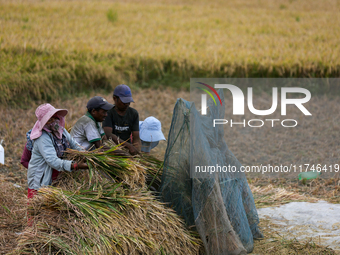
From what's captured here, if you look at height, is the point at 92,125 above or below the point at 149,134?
above

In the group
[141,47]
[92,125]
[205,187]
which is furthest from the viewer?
[141,47]

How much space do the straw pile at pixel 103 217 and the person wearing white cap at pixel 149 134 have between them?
90 cm

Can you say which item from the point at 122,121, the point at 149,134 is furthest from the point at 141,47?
the point at 122,121

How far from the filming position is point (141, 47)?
1042 centimetres

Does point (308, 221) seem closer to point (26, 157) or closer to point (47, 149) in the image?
point (47, 149)

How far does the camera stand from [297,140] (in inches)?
296

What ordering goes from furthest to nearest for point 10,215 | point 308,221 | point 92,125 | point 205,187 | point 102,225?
point 308,221, point 10,215, point 92,125, point 205,187, point 102,225

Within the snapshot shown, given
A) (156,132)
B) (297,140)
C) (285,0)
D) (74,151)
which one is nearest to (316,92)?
(297,140)

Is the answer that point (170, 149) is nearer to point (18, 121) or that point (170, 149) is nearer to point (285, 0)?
point (18, 121)

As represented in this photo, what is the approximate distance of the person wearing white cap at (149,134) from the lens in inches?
Answer: 175

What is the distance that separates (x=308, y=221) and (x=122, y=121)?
2283 millimetres

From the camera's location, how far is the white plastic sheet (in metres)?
3.80

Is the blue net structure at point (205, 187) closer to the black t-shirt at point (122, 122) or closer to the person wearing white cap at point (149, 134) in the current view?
the black t-shirt at point (122, 122)

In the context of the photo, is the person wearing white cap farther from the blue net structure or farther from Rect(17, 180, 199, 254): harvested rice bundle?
Rect(17, 180, 199, 254): harvested rice bundle
